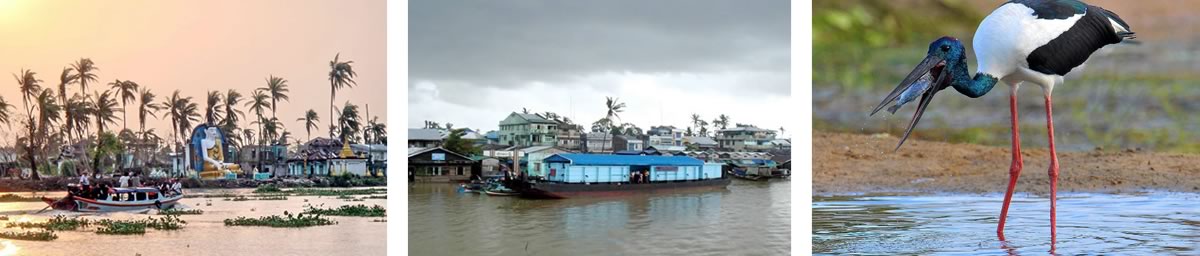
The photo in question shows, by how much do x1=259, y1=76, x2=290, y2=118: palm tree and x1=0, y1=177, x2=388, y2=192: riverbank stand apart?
0.74 m

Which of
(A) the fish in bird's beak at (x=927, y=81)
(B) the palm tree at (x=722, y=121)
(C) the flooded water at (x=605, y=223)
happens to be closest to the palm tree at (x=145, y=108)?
(C) the flooded water at (x=605, y=223)

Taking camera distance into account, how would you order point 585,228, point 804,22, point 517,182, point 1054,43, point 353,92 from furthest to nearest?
point 517,182 < point 585,228 < point 353,92 < point 804,22 < point 1054,43

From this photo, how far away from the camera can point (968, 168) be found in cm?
604

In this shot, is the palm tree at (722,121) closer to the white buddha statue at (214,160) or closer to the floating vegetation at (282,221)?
the floating vegetation at (282,221)

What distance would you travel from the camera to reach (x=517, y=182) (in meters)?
8.29

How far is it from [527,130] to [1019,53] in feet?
14.5

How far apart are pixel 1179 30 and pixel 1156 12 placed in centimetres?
16

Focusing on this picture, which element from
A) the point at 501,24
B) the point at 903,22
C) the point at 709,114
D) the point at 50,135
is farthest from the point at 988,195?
the point at 50,135

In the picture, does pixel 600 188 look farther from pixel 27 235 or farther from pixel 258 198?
pixel 27 235

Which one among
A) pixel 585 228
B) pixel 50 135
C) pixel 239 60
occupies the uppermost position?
pixel 239 60

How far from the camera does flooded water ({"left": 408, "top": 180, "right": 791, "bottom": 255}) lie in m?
7.11

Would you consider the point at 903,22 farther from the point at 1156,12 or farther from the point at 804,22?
the point at 1156,12

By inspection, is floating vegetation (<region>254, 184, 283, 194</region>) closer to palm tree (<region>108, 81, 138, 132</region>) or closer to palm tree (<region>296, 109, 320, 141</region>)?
palm tree (<region>296, 109, 320, 141</region>)

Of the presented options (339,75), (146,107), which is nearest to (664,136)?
(339,75)
